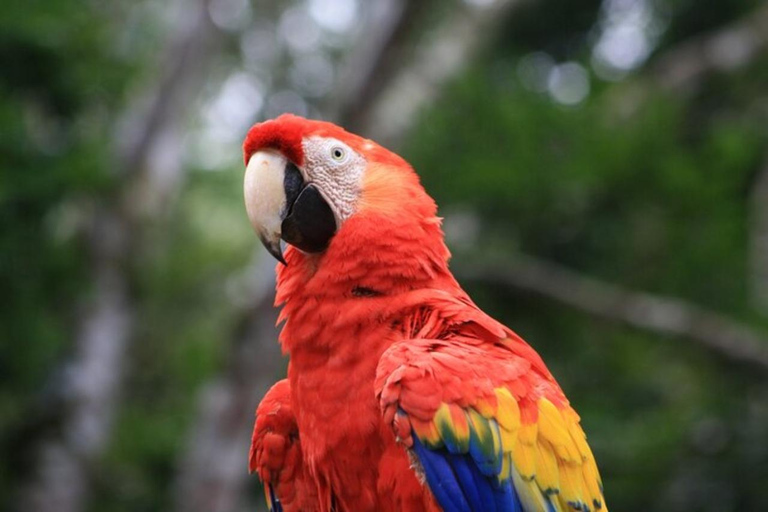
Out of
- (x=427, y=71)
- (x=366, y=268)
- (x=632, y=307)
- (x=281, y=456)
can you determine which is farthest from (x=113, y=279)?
(x=366, y=268)

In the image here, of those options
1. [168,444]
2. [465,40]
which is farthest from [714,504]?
[168,444]

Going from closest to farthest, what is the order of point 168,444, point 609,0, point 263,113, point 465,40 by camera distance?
1. point 465,40
2. point 168,444
3. point 609,0
4. point 263,113

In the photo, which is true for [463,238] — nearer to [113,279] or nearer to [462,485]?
[113,279]

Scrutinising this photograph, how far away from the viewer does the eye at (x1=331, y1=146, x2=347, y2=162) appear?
1979 millimetres

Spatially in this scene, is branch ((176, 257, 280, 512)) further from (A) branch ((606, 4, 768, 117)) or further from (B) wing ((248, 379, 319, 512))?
(A) branch ((606, 4, 768, 117))

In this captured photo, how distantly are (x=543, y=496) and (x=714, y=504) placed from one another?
3693 mm

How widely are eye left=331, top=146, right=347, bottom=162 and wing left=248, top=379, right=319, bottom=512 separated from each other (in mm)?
562

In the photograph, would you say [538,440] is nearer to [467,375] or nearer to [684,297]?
[467,375]

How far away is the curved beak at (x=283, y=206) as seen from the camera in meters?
1.90

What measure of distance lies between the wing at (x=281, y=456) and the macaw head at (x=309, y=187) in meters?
0.39

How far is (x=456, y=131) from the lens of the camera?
4.96m

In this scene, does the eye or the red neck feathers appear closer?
the red neck feathers

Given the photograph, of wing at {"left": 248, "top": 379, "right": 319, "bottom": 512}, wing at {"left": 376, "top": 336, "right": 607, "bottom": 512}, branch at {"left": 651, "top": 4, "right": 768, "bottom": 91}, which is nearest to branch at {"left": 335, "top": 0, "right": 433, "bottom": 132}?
branch at {"left": 651, "top": 4, "right": 768, "bottom": 91}

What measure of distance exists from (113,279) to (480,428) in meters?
4.43
